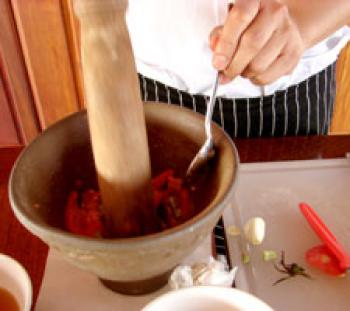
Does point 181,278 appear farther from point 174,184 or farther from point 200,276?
point 174,184

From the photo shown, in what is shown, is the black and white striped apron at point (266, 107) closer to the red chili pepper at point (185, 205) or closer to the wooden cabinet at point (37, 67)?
the red chili pepper at point (185, 205)

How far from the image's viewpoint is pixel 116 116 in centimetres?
48

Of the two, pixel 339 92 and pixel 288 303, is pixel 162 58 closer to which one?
pixel 288 303

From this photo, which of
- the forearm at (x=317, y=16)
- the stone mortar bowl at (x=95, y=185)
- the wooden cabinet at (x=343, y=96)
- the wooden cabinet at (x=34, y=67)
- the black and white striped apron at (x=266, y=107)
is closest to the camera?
the stone mortar bowl at (x=95, y=185)

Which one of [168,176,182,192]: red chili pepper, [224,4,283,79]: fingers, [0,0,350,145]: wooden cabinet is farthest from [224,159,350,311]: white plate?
[0,0,350,145]: wooden cabinet

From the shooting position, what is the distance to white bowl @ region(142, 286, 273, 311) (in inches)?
17.1

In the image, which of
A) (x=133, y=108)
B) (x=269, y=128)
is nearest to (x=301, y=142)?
(x=269, y=128)

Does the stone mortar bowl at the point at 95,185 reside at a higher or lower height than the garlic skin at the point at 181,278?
higher

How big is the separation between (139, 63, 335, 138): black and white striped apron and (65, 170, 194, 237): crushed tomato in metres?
0.32

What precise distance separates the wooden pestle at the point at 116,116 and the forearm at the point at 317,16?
1.17 feet

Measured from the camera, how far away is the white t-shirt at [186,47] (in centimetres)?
79

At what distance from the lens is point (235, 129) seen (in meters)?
0.94

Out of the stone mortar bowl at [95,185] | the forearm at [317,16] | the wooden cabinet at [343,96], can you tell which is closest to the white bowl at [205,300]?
the stone mortar bowl at [95,185]

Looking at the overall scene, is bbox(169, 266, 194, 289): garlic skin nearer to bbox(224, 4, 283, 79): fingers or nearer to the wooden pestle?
the wooden pestle
